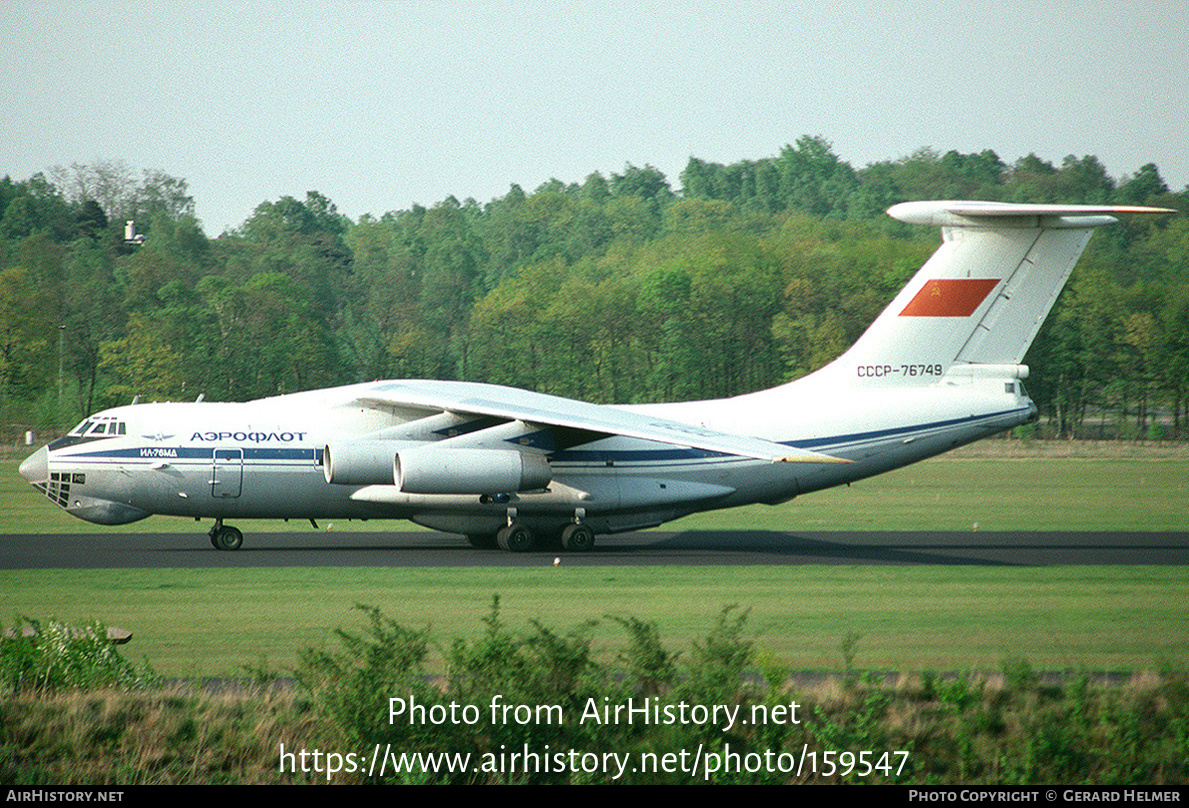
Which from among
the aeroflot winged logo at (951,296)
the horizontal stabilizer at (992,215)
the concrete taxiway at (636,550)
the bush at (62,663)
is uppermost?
the horizontal stabilizer at (992,215)

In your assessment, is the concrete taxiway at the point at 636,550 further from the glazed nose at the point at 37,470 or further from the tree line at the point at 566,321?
the tree line at the point at 566,321

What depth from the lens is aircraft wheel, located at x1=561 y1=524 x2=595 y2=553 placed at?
22.0m

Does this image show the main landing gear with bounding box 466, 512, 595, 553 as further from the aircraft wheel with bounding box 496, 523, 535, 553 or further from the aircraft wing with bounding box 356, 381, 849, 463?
the aircraft wing with bounding box 356, 381, 849, 463

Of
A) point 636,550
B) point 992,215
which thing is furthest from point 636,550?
point 992,215

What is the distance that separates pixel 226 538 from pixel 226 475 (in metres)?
1.19

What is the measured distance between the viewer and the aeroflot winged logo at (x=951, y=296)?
22.2 metres

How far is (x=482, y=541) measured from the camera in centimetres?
2298

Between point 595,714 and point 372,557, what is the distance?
11520 mm

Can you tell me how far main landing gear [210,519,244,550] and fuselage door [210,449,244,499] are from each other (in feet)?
2.46

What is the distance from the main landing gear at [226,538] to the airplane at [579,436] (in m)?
0.02

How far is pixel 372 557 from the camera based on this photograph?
20.5m

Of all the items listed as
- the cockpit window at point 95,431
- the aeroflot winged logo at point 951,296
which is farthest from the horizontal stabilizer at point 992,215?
the cockpit window at point 95,431

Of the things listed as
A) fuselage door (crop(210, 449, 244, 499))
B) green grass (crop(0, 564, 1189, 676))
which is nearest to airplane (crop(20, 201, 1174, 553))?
fuselage door (crop(210, 449, 244, 499))
